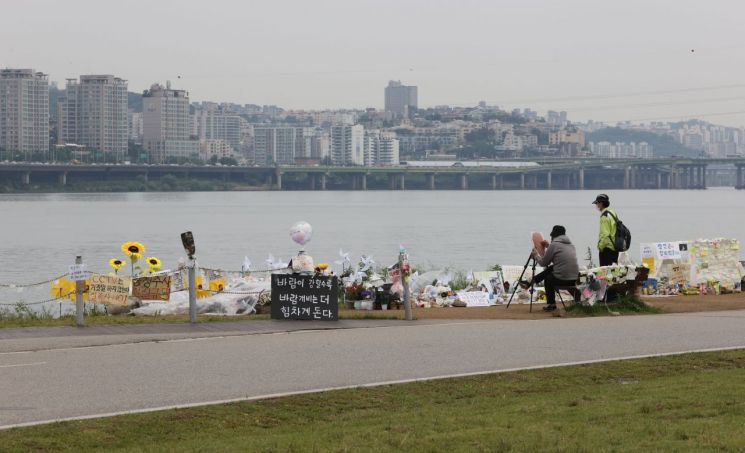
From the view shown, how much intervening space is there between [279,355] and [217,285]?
8.11 meters

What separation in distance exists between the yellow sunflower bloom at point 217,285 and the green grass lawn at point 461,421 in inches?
388

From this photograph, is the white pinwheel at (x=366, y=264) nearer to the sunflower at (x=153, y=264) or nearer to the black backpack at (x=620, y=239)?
the sunflower at (x=153, y=264)

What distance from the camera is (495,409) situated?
36.2 ft

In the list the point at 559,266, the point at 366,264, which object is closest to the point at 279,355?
the point at 559,266

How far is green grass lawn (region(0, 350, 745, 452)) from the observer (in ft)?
31.3

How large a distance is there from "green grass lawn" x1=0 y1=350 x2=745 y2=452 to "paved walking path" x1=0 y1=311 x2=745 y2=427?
0.61 m

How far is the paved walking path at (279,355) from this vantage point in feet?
38.5

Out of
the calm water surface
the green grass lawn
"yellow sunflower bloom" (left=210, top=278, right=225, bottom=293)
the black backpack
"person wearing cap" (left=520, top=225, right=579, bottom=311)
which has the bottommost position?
the calm water surface

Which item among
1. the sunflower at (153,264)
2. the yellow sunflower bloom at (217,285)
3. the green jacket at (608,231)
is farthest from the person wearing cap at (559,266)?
the sunflower at (153,264)

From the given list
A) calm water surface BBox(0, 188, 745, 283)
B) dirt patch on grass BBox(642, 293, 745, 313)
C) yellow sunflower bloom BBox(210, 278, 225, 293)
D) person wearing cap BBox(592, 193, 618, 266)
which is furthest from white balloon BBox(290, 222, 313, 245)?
calm water surface BBox(0, 188, 745, 283)

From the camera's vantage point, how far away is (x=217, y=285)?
22.4 metres

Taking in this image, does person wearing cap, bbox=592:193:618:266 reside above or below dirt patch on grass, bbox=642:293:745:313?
above

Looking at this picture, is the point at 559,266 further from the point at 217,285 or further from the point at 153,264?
the point at 153,264

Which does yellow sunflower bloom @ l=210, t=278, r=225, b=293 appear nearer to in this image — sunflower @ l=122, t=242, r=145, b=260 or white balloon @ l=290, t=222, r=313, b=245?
sunflower @ l=122, t=242, r=145, b=260
